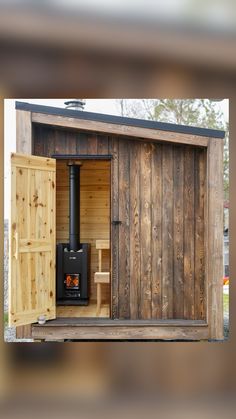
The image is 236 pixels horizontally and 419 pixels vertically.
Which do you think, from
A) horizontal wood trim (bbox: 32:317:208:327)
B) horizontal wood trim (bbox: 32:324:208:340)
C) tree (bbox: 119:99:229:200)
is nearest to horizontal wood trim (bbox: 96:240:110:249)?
horizontal wood trim (bbox: 32:317:208:327)

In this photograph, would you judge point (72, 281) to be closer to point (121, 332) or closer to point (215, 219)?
point (121, 332)

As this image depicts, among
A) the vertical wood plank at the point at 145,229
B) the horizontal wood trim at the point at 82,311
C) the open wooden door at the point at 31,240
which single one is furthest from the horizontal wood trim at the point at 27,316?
the vertical wood plank at the point at 145,229

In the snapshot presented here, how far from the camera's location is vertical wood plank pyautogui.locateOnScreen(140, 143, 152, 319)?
4336 mm

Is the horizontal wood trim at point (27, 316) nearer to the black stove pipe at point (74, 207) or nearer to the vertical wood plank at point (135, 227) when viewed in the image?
the vertical wood plank at point (135, 227)

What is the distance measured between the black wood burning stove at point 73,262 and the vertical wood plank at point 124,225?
1102 mm

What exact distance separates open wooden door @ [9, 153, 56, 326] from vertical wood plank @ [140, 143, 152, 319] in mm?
→ 895

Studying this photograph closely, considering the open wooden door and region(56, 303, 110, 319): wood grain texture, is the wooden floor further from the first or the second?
the open wooden door

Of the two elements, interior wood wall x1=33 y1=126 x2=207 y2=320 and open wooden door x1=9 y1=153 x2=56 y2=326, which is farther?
interior wood wall x1=33 y1=126 x2=207 y2=320

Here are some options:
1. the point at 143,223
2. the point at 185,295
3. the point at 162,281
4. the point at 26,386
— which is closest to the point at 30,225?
the point at 143,223

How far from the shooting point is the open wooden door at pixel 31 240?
3.91m

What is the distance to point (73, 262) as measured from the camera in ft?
17.6

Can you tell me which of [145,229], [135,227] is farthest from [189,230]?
[135,227]
